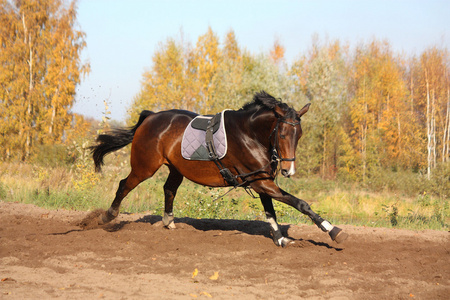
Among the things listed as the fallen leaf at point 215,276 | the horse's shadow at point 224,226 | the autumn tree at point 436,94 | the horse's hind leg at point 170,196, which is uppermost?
the autumn tree at point 436,94

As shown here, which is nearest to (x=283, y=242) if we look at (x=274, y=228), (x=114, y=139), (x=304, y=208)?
(x=274, y=228)

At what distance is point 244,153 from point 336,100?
26.5 metres

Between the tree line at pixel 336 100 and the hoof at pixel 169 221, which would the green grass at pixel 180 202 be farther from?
the tree line at pixel 336 100

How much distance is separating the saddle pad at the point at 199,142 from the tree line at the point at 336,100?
20445mm

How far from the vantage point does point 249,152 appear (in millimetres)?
6262

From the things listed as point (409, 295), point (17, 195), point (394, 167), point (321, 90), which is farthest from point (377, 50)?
point (409, 295)

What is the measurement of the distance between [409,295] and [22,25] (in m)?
21.7

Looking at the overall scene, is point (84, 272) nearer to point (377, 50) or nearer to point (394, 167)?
point (394, 167)

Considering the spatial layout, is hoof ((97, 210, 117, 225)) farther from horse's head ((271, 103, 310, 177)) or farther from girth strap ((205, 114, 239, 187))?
horse's head ((271, 103, 310, 177))

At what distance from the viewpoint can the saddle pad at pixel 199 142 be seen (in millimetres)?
6434

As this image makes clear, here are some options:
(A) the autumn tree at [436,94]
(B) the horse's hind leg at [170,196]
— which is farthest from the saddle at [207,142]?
(A) the autumn tree at [436,94]

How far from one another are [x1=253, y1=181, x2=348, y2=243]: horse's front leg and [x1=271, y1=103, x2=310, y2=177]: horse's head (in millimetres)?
498

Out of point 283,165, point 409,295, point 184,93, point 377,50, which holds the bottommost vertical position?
point 409,295

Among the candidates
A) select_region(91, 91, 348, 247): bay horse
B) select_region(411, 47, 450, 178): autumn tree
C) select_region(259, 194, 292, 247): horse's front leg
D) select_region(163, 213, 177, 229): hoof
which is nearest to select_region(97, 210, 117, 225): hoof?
select_region(91, 91, 348, 247): bay horse
